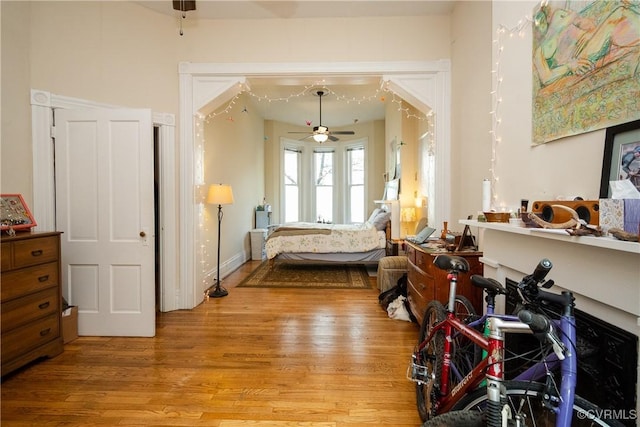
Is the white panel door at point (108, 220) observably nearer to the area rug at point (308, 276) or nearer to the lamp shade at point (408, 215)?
the area rug at point (308, 276)

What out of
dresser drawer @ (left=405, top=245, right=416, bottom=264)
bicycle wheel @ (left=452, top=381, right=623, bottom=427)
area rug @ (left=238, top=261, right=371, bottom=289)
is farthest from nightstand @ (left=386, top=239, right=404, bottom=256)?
bicycle wheel @ (left=452, top=381, right=623, bottom=427)

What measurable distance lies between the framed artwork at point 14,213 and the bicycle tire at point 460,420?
122 inches

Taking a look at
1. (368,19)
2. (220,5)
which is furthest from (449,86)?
(220,5)

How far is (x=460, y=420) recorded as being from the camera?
3.38 feet

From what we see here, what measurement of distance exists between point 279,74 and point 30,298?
3.13 metres

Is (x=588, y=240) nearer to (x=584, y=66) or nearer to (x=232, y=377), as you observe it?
(x=584, y=66)

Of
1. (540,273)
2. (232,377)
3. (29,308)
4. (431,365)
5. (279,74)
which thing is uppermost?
(279,74)

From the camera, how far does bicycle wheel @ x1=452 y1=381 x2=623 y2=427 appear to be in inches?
36.8

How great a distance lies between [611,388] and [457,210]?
7.56 feet

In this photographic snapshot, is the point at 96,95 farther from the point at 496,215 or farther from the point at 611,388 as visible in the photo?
the point at 611,388

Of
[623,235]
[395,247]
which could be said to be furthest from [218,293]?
[623,235]

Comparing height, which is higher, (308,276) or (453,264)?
(453,264)

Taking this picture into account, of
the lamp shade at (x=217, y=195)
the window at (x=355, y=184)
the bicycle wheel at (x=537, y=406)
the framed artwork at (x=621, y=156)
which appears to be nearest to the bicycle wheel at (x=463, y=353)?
the bicycle wheel at (x=537, y=406)

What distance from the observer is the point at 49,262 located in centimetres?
243
